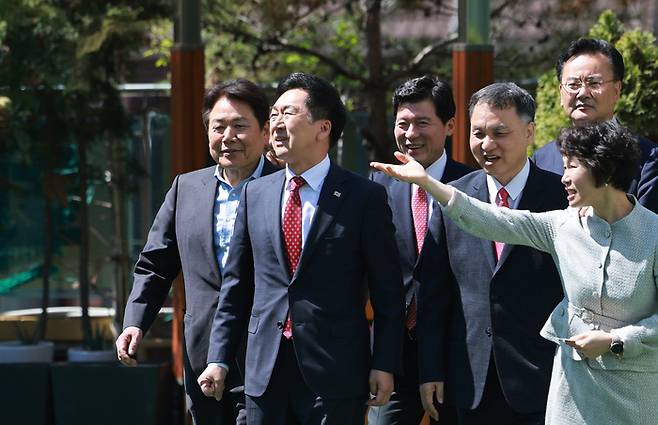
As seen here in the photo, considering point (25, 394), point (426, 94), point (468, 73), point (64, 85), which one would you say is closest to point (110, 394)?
point (25, 394)

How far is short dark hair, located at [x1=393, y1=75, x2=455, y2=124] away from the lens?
15.8 feet

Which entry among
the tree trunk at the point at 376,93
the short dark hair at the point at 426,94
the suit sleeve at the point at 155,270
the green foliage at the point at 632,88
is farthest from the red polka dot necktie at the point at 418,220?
the tree trunk at the point at 376,93

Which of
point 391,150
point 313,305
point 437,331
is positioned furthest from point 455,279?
point 391,150

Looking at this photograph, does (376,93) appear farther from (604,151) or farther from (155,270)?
(604,151)

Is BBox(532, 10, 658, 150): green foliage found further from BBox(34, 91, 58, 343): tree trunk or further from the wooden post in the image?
BBox(34, 91, 58, 343): tree trunk

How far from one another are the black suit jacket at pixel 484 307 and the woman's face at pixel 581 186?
0.56m

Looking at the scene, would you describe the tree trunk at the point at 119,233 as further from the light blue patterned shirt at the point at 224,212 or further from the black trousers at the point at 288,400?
the black trousers at the point at 288,400

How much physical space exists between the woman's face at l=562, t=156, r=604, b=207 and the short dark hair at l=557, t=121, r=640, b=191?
0.04 feet

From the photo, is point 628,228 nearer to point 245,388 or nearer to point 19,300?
point 245,388

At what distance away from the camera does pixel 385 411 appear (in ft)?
15.4

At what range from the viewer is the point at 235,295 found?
4.39m

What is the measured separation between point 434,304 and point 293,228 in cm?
57

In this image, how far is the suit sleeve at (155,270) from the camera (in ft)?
15.5

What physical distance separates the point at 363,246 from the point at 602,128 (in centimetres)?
95
